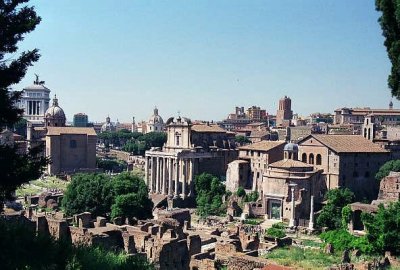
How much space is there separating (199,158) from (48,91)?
278 feet

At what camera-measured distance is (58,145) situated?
71750 millimetres

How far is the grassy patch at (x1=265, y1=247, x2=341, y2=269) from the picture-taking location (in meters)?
25.1

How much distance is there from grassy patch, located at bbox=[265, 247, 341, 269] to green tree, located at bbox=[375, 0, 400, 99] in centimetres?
1064

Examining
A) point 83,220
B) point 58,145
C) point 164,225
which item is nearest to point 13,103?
point 83,220

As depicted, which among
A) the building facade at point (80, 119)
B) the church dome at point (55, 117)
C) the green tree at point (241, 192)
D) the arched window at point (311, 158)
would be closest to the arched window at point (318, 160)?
the arched window at point (311, 158)

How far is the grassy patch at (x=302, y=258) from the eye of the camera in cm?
2509

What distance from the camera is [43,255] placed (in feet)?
42.1

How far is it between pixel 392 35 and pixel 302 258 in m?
14.1

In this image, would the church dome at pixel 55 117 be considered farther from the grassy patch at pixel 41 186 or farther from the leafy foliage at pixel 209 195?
the leafy foliage at pixel 209 195

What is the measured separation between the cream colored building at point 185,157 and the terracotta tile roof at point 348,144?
14141 mm

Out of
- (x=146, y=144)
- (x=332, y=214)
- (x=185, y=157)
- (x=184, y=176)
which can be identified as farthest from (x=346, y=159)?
(x=146, y=144)

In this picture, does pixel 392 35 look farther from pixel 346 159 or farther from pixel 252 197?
pixel 346 159

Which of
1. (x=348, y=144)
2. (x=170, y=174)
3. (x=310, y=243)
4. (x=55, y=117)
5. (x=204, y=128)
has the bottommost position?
(x=310, y=243)

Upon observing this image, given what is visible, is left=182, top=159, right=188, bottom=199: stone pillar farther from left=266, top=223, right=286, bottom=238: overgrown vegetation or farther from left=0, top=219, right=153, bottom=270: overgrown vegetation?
left=0, top=219, right=153, bottom=270: overgrown vegetation
